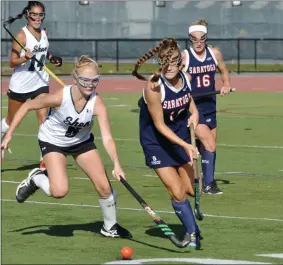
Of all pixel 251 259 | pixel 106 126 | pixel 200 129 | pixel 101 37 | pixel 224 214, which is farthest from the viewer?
pixel 101 37

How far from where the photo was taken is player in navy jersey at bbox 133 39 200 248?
35.3 feet

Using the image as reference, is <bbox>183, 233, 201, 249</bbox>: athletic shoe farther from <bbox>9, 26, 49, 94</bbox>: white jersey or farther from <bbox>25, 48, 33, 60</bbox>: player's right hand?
<bbox>9, 26, 49, 94</bbox>: white jersey

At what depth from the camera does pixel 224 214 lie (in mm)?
12594

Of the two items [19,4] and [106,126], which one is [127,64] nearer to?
[19,4]

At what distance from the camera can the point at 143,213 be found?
12750 millimetres

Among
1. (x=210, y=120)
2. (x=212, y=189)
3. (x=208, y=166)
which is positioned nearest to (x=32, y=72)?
(x=210, y=120)

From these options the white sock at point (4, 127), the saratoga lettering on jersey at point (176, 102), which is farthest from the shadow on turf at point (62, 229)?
the white sock at point (4, 127)

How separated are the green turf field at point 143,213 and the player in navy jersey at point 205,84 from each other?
0.45m

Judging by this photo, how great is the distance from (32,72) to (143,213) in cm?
446

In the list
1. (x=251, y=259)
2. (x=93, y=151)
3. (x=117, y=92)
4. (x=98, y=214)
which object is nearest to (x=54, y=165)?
(x=93, y=151)

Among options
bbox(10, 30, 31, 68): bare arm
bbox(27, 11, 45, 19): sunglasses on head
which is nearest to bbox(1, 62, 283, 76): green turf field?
bbox(10, 30, 31, 68): bare arm

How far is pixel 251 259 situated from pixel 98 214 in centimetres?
308

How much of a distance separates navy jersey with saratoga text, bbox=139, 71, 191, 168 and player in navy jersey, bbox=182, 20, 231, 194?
115 inches

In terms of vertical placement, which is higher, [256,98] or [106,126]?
[106,126]
